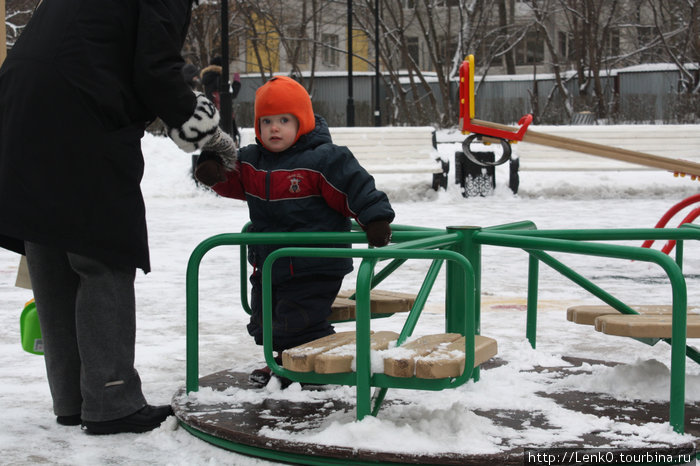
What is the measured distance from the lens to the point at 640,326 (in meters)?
3.33

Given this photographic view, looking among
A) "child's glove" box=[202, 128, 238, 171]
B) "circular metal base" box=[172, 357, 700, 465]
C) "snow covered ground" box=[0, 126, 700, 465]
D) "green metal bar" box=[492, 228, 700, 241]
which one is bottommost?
"snow covered ground" box=[0, 126, 700, 465]

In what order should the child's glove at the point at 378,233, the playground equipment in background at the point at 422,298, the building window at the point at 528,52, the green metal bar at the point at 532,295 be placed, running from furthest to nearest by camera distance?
the building window at the point at 528,52, the green metal bar at the point at 532,295, the child's glove at the point at 378,233, the playground equipment in background at the point at 422,298

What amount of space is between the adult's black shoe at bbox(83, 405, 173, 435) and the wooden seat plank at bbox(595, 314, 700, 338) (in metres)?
1.62

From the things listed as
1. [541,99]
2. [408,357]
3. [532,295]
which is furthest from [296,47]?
[408,357]

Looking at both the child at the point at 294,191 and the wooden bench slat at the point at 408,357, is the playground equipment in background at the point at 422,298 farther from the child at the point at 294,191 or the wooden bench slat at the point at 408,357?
the child at the point at 294,191

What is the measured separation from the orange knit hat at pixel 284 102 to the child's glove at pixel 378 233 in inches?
22.9

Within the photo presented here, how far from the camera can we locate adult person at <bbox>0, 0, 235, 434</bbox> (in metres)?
3.13

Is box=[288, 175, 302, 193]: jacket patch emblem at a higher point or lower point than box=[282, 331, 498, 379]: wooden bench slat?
higher

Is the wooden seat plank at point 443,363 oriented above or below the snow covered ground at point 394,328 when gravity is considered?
above

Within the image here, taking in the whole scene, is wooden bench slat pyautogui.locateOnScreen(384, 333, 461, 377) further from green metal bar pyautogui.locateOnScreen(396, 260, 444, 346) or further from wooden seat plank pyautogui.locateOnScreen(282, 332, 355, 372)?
wooden seat plank pyautogui.locateOnScreen(282, 332, 355, 372)

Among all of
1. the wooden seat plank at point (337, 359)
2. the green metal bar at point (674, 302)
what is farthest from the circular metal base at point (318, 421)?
the wooden seat plank at point (337, 359)

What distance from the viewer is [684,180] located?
14742 mm

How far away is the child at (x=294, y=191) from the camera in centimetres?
363

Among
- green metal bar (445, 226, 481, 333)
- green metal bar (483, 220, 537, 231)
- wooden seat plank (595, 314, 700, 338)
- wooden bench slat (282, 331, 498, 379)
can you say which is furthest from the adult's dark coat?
wooden seat plank (595, 314, 700, 338)
